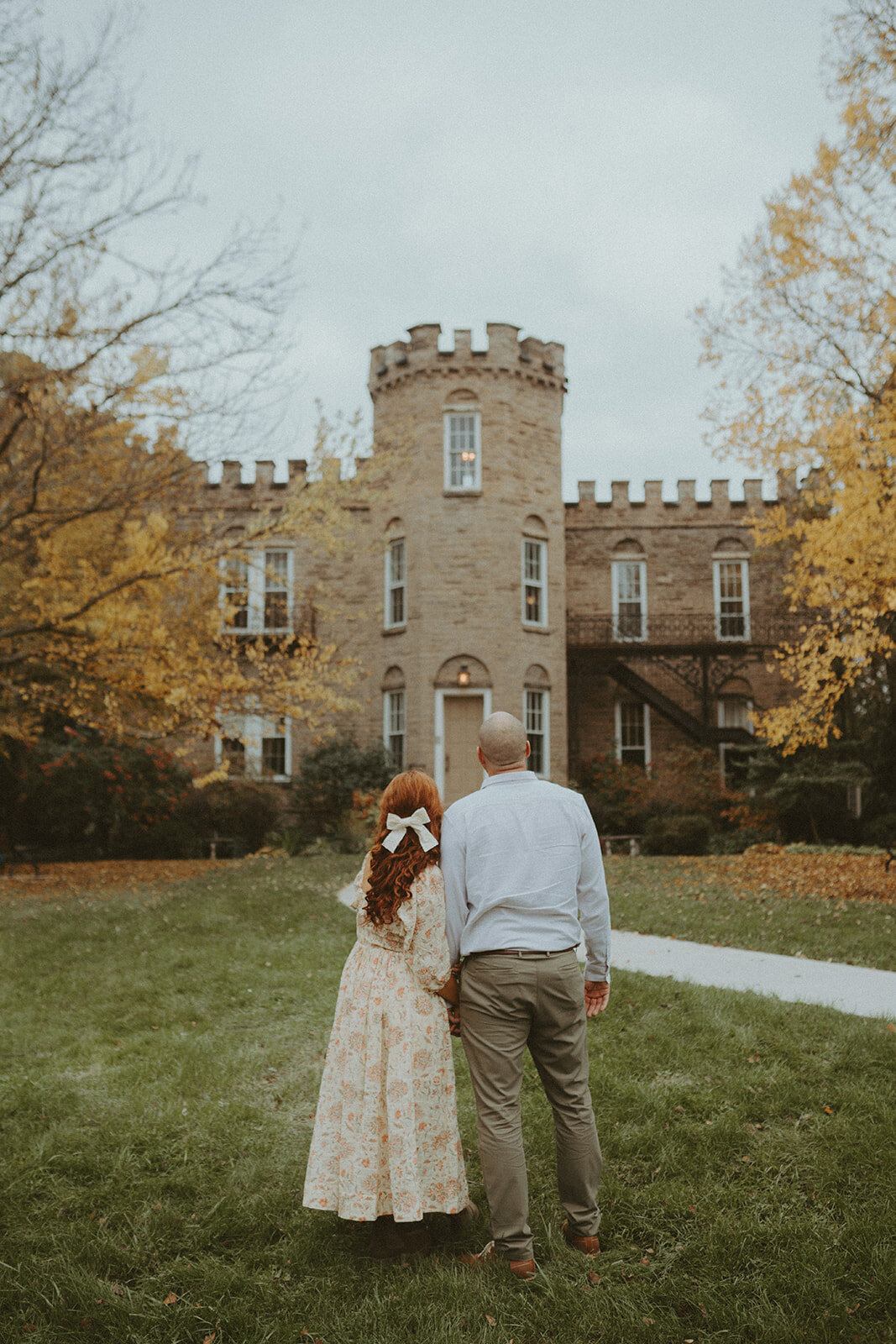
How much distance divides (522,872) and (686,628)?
20.9 meters

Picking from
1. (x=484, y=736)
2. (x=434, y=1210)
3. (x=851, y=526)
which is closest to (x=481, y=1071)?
(x=434, y=1210)

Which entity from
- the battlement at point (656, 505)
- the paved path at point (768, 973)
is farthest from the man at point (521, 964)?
the battlement at point (656, 505)

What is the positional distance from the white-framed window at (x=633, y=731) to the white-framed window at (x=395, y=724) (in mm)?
5864

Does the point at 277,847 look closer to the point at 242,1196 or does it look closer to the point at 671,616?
the point at 671,616

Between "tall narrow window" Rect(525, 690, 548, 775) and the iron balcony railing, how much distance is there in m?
2.93

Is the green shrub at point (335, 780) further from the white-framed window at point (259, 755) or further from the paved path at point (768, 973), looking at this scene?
the paved path at point (768, 973)

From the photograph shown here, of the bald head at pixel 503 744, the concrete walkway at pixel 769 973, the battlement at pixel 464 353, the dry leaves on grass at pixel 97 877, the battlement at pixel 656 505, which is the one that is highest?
the battlement at pixel 464 353

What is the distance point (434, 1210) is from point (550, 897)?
122cm

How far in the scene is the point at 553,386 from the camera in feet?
68.6

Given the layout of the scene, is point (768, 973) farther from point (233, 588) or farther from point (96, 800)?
point (96, 800)

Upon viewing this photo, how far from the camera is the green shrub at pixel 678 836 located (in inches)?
680

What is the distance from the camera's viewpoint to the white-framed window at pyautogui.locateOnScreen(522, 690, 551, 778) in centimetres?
2003

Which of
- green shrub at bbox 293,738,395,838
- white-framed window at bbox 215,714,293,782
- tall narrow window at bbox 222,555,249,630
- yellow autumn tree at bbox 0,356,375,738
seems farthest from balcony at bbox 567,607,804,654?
tall narrow window at bbox 222,555,249,630

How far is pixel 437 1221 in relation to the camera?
11.5ft
